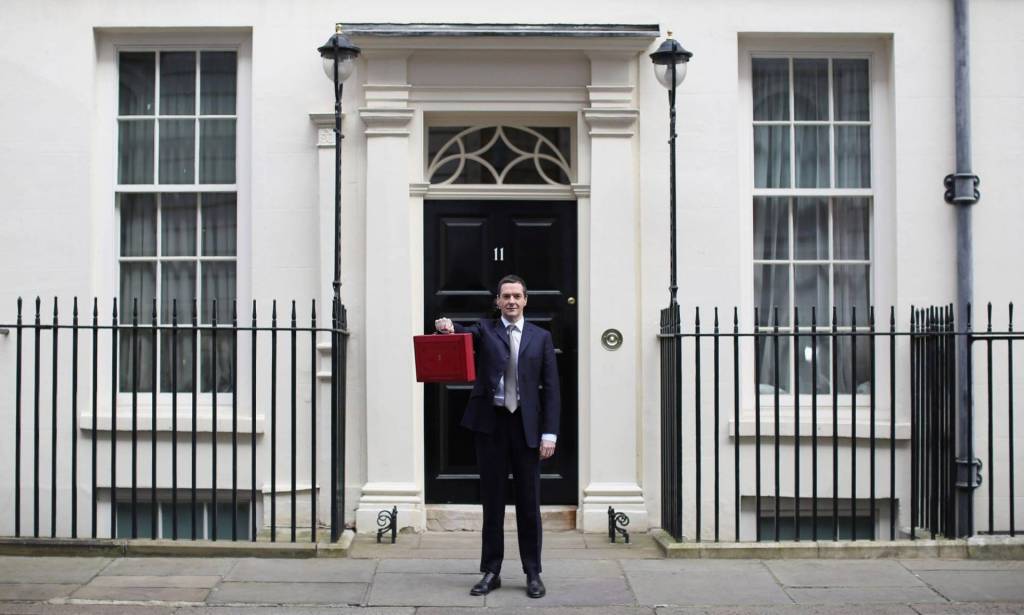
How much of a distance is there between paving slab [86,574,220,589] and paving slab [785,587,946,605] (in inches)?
132

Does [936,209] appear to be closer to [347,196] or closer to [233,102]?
[347,196]

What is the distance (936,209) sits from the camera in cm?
910

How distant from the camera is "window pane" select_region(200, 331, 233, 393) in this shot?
9297 mm

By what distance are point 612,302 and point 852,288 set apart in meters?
1.89

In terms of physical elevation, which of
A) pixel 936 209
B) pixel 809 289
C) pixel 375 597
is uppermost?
pixel 936 209

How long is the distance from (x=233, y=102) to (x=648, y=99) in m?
3.10

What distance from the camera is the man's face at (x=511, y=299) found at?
704 cm

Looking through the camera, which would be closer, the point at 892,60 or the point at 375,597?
the point at 375,597

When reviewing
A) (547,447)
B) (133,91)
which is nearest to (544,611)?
(547,447)

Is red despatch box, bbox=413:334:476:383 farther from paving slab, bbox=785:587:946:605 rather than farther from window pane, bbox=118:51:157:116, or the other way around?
window pane, bbox=118:51:157:116

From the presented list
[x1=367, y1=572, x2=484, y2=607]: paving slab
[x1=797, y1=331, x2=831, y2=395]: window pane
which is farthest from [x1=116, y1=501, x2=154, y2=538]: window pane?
[x1=797, y1=331, x2=831, y2=395]: window pane

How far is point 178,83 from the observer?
30.8 ft

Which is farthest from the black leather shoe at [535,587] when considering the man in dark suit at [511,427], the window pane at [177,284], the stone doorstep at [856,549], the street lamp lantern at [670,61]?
the window pane at [177,284]

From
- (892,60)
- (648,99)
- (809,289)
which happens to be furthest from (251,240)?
(892,60)
